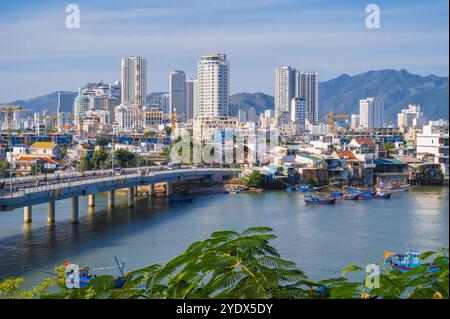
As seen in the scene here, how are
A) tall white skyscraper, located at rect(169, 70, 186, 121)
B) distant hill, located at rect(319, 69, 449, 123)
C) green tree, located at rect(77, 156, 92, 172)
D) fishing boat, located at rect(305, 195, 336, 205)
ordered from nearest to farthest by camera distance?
fishing boat, located at rect(305, 195, 336, 205)
green tree, located at rect(77, 156, 92, 172)
distant hill, located at rect(319, 69, 449, 123)
tall white skyscraper, located at rect(169, 70, 186, 121)

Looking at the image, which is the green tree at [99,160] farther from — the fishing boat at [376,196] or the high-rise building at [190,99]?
the high-rise building at [190,99]

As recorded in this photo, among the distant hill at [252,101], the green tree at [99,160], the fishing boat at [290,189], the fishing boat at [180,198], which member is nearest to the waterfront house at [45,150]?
the green tree at [99,160]

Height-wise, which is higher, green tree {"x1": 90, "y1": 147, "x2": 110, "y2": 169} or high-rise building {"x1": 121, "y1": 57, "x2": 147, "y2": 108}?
high-rise building {"x1": 121, "y1": 57, "x2": 147, "y2": 108}

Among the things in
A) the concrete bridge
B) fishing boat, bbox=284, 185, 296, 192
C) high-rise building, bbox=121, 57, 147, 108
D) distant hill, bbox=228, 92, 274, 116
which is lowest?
fishing boat, bbox=284, 185, 296, 192

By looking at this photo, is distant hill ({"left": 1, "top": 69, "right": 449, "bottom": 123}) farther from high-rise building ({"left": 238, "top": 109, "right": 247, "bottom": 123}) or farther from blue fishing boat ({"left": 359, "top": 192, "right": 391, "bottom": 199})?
blue fishing boat ({"left": 359, "top": 192, "right": 391, "bottom": 199})

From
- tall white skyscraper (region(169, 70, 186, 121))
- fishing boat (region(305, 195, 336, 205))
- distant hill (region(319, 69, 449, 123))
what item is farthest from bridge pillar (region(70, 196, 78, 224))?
tall white skyscraper (region(169, 70, 186, 121))

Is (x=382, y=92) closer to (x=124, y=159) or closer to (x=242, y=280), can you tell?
(x=124, y=159)
